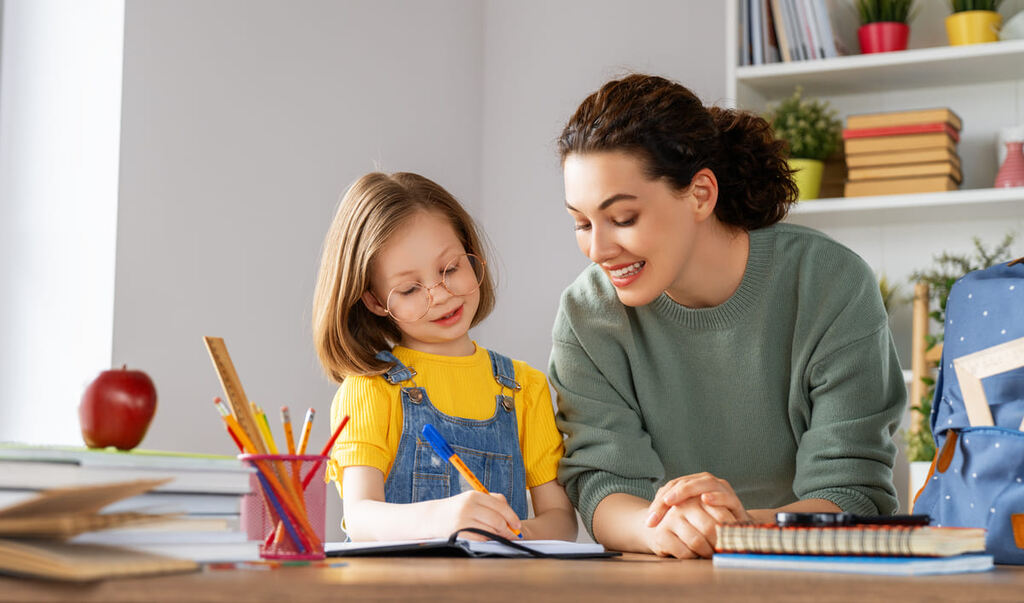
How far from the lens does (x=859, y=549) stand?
0.71 m

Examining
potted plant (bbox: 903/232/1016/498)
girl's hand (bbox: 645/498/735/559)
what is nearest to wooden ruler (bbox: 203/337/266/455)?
girl's hand (bbox: 645/498/735/559)

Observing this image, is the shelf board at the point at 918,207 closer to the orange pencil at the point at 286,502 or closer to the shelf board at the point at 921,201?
the shelf board at the point at 921,201

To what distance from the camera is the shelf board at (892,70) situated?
2648 mm

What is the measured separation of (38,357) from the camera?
2061 mm

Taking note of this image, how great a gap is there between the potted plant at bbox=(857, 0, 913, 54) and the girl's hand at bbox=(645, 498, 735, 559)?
6.70 ft

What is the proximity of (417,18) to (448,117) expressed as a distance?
307 millimetres

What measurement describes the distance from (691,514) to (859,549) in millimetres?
360

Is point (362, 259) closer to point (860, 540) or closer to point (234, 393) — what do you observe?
point (234, 393)

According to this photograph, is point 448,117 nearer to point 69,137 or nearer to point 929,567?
point 69,137

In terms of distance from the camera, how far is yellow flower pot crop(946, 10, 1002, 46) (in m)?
2.69

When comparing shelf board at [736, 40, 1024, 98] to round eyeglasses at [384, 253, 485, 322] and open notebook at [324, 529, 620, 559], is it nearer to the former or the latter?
round eyeglasses at [384, 253, 485, 322]

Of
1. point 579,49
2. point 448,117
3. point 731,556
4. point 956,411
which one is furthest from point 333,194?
point 731,556

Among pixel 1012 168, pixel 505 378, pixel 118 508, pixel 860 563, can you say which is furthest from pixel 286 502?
pixel 1012 168

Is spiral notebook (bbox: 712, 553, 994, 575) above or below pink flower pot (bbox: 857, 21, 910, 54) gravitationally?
below
